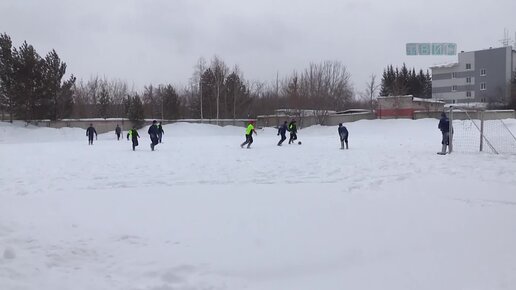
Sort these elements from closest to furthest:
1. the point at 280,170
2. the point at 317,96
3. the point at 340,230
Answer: the point at 340,230, the point at 280,170, the point at 317,96

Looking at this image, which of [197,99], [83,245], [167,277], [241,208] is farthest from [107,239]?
[197,99]

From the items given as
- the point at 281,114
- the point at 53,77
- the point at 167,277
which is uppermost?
the point at 53,77

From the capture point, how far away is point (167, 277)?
515cm

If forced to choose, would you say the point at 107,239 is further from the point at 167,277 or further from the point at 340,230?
the point at 340,230

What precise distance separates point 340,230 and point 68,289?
156 inches

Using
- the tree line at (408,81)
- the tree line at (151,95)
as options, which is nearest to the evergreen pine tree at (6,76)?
the tree line at (151,95)

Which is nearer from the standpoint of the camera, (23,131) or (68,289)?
(68,289)

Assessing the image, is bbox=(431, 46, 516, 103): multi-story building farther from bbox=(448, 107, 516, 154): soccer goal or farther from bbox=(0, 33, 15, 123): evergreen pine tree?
bbox=(0, 33, 15, 123): evergreen pine tree

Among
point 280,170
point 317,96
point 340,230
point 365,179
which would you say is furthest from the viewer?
point 317,96

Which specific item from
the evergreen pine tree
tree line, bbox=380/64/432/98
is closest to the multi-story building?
tree line, bbox=380/64/432/98

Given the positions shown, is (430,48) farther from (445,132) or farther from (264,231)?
(264,231)

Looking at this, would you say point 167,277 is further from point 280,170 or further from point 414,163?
point 414,163

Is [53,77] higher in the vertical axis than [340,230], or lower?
higher

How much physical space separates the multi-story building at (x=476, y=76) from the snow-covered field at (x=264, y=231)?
71371 millimetres
